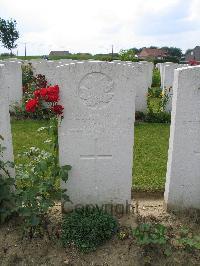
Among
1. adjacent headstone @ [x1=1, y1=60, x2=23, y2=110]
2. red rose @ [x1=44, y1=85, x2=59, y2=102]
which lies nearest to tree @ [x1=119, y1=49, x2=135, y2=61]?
adjacent headstone @ [x1=1, y1=60, x2=23, y2=110]

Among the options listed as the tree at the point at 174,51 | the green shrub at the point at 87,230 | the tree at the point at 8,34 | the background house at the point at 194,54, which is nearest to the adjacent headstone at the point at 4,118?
the green shrub at the point at 87,230

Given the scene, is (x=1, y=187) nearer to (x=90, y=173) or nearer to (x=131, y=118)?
(x=90, y=173)

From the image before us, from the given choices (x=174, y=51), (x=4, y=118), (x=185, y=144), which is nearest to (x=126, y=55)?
(x=185, y=144)

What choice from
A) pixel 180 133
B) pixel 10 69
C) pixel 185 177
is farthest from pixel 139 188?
pixel 10 69

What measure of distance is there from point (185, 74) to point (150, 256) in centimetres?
195

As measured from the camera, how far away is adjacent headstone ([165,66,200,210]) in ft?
13.0

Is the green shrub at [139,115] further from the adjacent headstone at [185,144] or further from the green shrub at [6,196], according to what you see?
the green shrub at [6,196]

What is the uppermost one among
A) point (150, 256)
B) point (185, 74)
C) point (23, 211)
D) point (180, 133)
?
point (185, 74)

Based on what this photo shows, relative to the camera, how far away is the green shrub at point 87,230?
3.67m

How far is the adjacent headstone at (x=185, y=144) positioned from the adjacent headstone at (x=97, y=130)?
1.62ft

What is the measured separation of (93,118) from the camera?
3986mm

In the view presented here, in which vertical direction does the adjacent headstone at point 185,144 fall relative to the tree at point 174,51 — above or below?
below

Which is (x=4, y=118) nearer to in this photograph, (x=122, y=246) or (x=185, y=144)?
(x=122, y=246)

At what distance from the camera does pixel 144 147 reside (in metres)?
7.23
